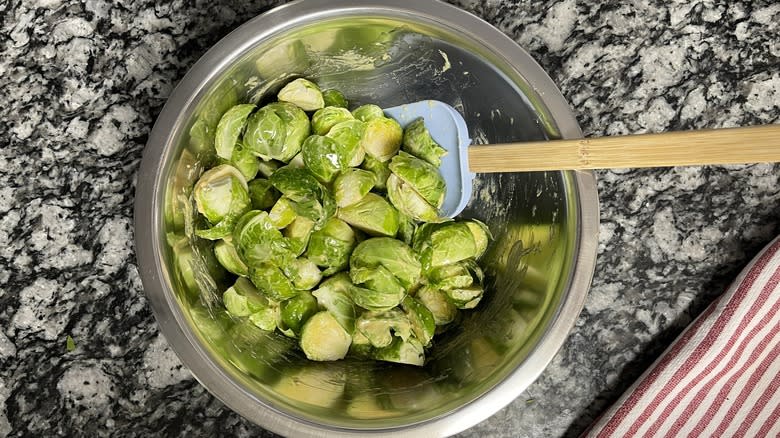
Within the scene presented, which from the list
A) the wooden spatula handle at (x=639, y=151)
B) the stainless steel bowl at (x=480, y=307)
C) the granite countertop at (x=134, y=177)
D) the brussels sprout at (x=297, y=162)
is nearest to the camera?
the wooden spatula handle at (x=639, y=151)

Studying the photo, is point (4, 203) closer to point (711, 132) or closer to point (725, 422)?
point (711, 132)

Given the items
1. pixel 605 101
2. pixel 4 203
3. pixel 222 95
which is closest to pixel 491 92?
pixel 605 101

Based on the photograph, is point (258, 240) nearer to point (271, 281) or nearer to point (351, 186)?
point (271, 281)

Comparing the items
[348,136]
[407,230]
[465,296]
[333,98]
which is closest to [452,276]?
[465,296]

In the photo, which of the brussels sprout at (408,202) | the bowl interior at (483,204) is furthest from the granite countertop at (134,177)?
the brussels sprout at (408,202)

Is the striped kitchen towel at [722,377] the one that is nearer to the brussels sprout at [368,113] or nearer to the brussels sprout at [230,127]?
the brussels sprout at [368,113]

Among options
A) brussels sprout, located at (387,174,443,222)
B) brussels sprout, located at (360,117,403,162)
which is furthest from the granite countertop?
brussels sprout, located at (387,174,443,222)
